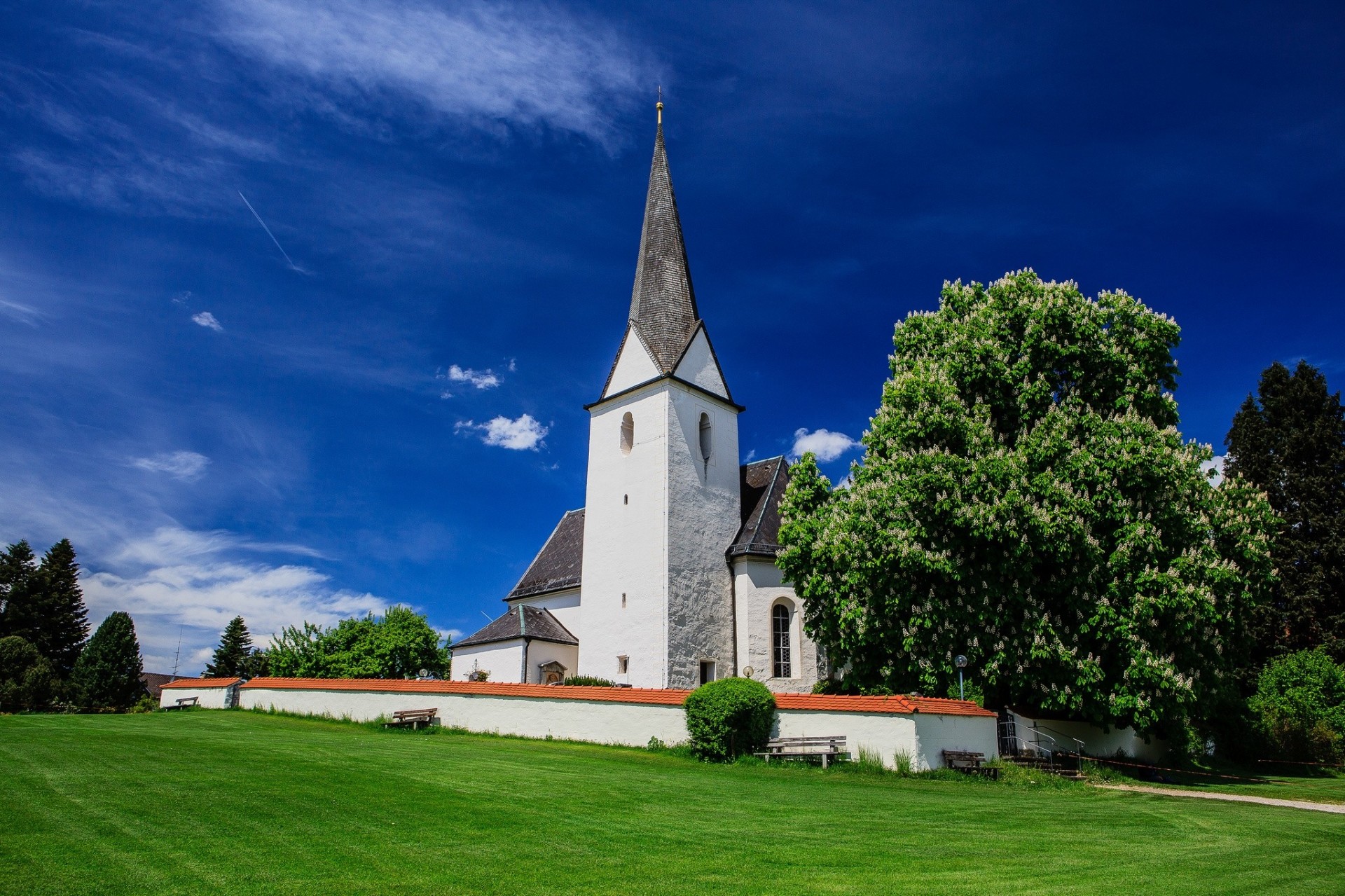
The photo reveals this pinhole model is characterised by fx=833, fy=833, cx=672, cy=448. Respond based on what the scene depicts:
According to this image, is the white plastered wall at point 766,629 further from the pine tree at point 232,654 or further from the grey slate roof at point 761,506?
the pine tree at point 232,654

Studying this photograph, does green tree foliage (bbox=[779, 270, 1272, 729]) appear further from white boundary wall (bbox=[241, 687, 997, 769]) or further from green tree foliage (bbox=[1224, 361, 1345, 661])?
green tree foliage (bbox=[1224, 361, 1345, 661])

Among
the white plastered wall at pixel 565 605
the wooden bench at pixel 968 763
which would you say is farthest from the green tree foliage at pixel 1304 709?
the white plastered wall at pixel 565 605

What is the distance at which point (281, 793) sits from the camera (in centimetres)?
1002

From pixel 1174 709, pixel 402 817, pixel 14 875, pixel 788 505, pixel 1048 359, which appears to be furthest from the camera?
pixel 788 505

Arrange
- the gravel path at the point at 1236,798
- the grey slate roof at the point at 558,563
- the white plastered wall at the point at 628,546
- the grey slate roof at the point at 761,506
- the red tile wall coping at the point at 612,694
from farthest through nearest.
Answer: the grey slate roof at the point at 558,563 → the grey slate roof at the point at 761,506 → the white plastered wall at the point at 628,546 → the red tile wall coping at the point at 612,694 → the gravel path at the point at 1236,798

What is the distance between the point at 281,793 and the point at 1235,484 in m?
22.9

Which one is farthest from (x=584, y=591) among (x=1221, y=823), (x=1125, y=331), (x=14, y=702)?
(x=14, y=702)

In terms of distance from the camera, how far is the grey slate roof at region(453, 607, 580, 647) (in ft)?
95.6

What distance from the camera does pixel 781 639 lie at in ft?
91.6

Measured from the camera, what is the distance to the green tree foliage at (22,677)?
124 ft

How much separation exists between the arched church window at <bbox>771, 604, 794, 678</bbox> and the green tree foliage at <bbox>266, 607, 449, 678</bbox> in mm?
12633

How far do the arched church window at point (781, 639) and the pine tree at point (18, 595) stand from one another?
4102 centimetres

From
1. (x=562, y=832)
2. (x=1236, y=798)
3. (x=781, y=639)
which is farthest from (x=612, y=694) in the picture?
(x=1236, y=798)

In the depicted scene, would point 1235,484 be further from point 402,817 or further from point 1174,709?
point 402,817
